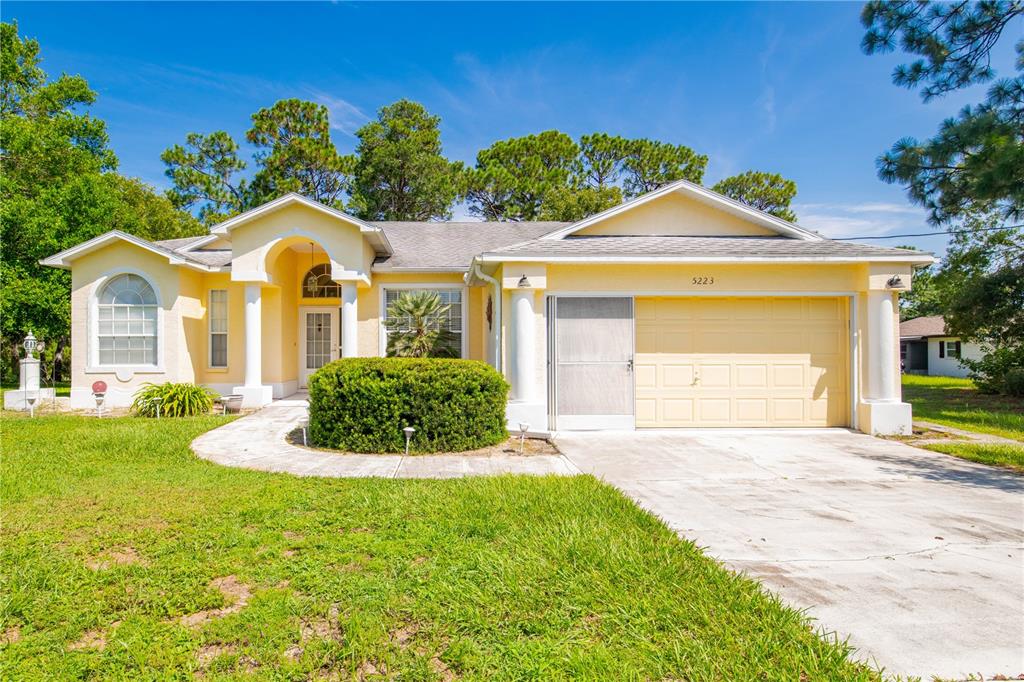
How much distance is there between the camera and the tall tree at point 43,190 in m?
16.4

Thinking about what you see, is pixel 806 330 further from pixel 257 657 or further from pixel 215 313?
pixel 215 313

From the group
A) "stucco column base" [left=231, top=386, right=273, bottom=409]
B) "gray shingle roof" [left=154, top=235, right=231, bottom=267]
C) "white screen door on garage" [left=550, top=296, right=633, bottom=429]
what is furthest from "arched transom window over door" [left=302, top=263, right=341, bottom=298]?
"white screen door on garage" [left=550, top=296, right=633, bottom=429]

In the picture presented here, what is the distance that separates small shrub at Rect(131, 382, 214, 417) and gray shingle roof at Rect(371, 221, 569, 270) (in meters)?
5.07

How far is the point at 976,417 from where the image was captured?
11.4m

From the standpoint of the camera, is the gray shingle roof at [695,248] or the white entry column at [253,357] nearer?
the gray shingle roof at [695,248]

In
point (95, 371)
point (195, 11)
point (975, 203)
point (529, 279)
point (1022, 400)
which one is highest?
point (195, 11)

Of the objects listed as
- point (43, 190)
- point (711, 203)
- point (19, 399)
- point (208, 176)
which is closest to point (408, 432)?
point (711, 203)

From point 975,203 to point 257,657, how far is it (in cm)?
1510

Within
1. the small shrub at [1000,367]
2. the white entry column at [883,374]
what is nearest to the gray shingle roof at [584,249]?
the white entry column at [883,374]

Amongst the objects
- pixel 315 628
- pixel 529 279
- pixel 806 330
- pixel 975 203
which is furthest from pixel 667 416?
pixel 975 203

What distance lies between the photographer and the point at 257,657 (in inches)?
101

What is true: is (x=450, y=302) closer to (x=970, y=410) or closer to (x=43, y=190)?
(x=970, y=410)

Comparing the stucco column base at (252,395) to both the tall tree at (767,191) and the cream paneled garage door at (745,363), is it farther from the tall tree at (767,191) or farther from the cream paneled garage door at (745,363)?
the tall tree at (767,191)

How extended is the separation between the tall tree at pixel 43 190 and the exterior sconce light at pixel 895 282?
23.9 metres
